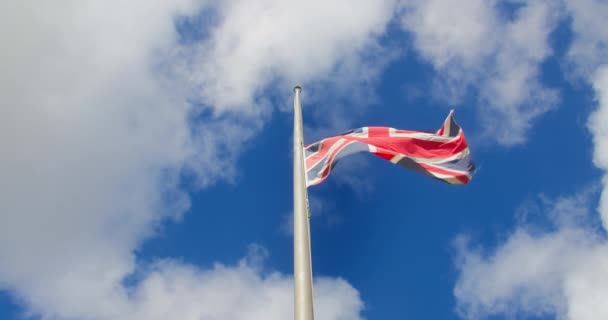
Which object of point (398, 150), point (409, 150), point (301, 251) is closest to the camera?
point (301, 251)

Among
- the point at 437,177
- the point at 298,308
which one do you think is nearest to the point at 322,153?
the point at 437,177

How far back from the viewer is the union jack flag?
58.6 feet

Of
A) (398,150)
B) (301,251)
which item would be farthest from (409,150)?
(301,251)

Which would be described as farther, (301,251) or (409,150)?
(409,150)

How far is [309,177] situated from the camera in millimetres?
16969

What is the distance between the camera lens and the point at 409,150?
1919 cm

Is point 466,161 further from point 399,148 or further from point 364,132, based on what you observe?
point 364,132

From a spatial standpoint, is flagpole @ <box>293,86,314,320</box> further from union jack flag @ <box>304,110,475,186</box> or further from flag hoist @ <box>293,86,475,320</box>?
union jack flag @ <box>304,110,475,186</box>

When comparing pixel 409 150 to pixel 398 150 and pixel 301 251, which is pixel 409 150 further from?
pixel 301 251

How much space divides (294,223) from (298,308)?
252cm

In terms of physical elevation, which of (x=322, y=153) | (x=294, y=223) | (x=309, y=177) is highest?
(x=322, y=153)

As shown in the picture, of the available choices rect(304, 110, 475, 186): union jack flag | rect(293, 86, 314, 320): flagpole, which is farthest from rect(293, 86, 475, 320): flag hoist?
rect(293, 86, 314, 320): flagpole

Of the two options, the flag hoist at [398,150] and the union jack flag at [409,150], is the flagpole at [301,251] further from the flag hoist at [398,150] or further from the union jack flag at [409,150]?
the union jack flag at [409,150]

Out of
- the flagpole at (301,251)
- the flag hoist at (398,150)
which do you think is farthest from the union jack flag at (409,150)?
the flagpole at (301,251)
